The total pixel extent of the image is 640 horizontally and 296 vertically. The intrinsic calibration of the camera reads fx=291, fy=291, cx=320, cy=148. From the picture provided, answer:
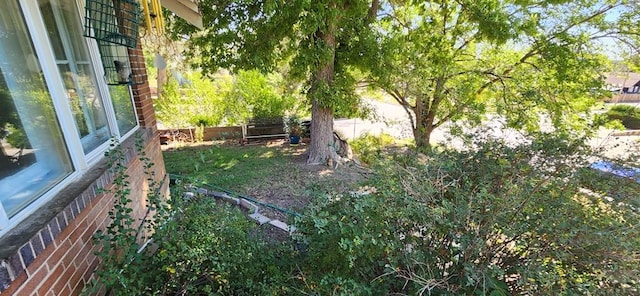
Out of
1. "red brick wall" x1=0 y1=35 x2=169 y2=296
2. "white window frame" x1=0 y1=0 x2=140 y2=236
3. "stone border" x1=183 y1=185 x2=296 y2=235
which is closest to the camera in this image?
"red brick wall" x1=0 y1=35 x2=169 y2=296

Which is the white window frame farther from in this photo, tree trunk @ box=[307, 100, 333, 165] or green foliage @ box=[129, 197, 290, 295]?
tree trunk @ box=[307, 100, 333, 165]

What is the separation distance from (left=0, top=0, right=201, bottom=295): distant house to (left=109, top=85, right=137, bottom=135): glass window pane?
0.18 m

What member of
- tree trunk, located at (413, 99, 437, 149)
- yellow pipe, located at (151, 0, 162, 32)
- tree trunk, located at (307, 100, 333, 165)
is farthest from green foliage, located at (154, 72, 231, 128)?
yellow pipe, located at (151, 0, 162, 32)

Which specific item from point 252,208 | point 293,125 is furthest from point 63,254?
point 293,125

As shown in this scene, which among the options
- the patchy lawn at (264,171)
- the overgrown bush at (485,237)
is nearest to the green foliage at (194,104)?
the patchy lawn at (264,171)

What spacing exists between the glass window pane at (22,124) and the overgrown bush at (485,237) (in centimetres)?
147

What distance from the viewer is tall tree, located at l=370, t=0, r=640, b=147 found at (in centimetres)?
601

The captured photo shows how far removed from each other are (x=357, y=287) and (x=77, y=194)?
5.16 ft

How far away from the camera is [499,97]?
780 cm

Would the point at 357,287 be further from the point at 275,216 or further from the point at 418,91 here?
the point at 418,91

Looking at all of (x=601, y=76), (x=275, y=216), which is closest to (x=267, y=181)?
(x=275, y=216)

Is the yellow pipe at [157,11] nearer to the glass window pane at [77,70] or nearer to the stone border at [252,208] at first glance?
the glass window pane at [77,70]

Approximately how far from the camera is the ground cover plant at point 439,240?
1552 mm

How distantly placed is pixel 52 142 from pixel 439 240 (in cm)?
233
